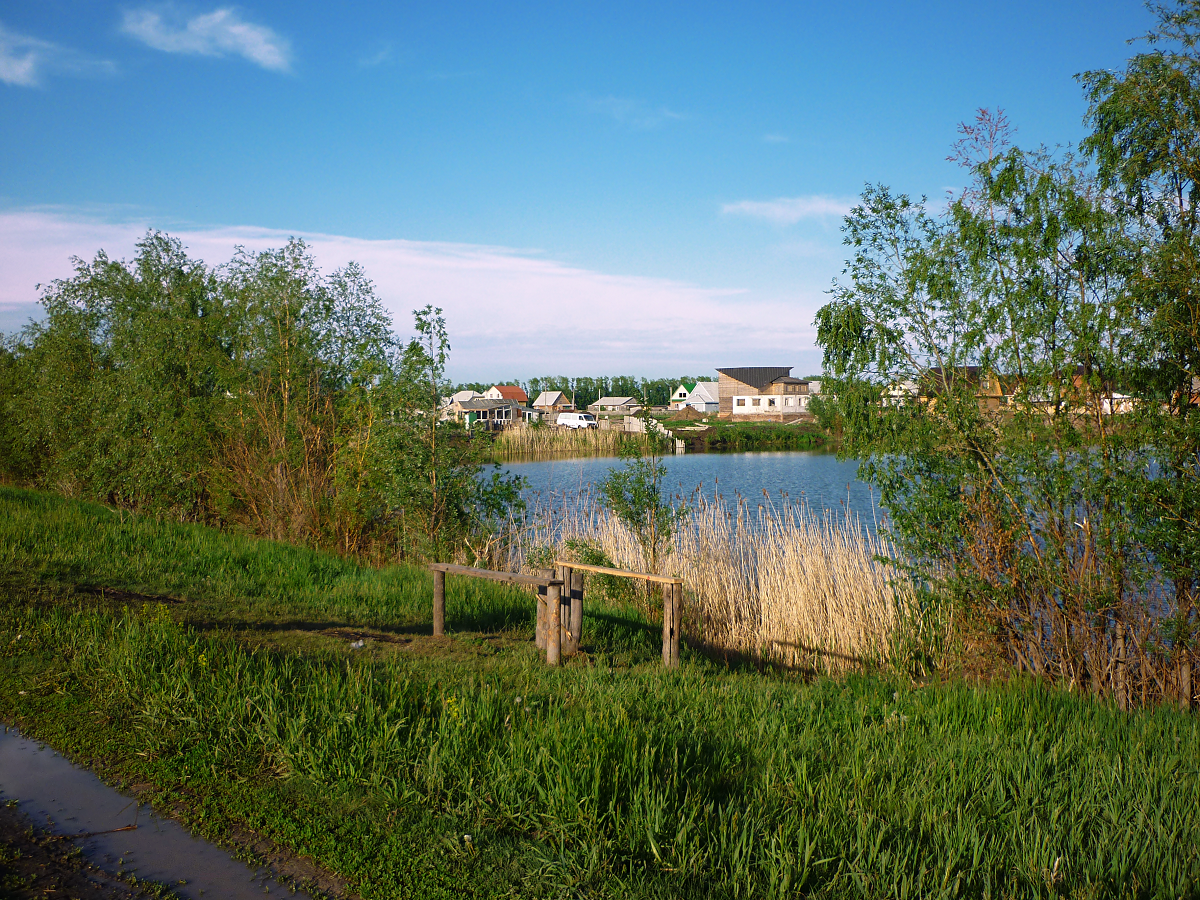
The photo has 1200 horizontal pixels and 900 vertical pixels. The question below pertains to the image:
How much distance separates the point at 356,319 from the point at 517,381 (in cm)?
13631

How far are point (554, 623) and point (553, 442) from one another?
38868 millimetres

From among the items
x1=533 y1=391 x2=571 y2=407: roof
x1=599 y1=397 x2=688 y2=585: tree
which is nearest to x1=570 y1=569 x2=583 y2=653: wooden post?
x1=599 y1=397 x2=688 y2=585: tree

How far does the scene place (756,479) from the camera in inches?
1120

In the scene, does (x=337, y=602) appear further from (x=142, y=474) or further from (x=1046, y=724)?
(x=142, y=474)

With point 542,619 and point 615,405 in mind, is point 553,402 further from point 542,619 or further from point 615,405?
point 542,619

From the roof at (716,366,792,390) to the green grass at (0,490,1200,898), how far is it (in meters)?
79.9

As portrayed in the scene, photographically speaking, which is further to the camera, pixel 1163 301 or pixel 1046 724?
pixel 1163 301

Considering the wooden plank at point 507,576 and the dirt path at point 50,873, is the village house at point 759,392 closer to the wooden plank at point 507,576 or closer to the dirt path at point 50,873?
the wooden plank at point 507,576

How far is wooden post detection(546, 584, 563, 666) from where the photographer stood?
281 inches

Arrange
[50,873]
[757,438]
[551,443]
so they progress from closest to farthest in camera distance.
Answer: [50,873] → [551,443] → [757,438]

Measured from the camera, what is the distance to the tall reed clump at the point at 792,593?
9.38m

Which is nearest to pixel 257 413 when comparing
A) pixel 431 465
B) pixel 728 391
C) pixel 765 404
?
pixel 431 465

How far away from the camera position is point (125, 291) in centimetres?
1897

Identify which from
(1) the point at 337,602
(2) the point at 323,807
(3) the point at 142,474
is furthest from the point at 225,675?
(3) the point at 142,474
